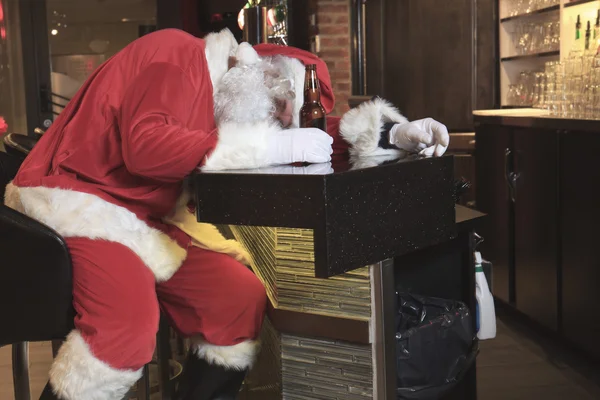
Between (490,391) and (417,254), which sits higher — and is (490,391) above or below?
below

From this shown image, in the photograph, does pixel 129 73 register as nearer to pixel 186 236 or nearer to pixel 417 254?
pixel 186 236

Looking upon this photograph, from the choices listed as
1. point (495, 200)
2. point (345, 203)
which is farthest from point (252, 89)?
point (495, 200)

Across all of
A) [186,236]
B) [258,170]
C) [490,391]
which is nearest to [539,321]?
[490,391]

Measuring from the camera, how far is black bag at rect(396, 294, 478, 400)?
1.96 m

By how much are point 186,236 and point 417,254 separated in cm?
68

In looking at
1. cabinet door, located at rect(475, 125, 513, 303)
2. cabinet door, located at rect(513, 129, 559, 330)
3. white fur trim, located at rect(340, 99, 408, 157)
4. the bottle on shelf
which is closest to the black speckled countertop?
white fur trim, located at rect(340, 99, 408, 157)

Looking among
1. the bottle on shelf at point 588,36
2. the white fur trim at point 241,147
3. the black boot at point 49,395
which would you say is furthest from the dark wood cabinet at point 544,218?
the black boot at point 49,395

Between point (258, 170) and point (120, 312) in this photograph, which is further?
point (120, 312)

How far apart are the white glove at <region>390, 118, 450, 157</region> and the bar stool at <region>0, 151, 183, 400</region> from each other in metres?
0.86

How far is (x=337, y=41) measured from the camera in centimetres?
654

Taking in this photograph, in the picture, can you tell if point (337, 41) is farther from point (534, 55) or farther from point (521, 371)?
point (521, 371)

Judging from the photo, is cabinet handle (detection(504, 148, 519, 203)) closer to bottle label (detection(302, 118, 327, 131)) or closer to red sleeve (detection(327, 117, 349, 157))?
red sleeve (detection(327, 117, 349, 157))

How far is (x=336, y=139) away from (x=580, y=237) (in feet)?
4.61

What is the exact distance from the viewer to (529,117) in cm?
354
